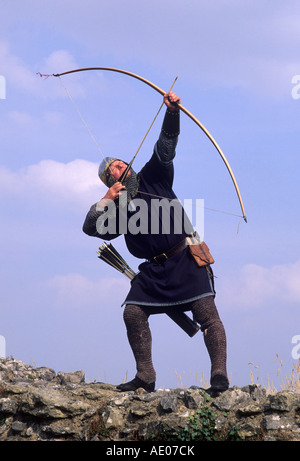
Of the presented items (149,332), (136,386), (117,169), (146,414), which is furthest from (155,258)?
(146,414)

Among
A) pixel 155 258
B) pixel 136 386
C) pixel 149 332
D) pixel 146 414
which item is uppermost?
pixel 155 258

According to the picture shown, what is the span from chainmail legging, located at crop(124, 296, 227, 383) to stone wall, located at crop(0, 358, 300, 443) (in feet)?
1.07

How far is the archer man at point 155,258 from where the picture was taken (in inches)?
306

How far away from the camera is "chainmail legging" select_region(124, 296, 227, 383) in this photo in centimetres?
764

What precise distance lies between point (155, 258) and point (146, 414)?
6.54 feet

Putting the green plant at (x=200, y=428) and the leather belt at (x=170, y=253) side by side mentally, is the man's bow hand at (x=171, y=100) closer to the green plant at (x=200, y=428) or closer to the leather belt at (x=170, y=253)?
the leather belt at (x=170, y=253)

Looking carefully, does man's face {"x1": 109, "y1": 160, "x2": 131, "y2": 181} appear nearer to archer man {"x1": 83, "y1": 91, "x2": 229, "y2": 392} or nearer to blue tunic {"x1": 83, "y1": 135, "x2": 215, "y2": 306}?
archer man {"x1": 83, "y1": 91, "x2": 229, "y2": 392}

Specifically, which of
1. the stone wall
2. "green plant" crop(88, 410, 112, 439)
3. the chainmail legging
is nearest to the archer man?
the chainmail legging

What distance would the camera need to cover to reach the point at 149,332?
811 cm

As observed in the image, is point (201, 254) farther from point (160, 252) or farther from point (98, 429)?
point (98, 429)

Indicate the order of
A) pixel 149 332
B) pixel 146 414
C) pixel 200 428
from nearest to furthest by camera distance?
pixel 200 428, pixel 146 414, pixel 149 332
